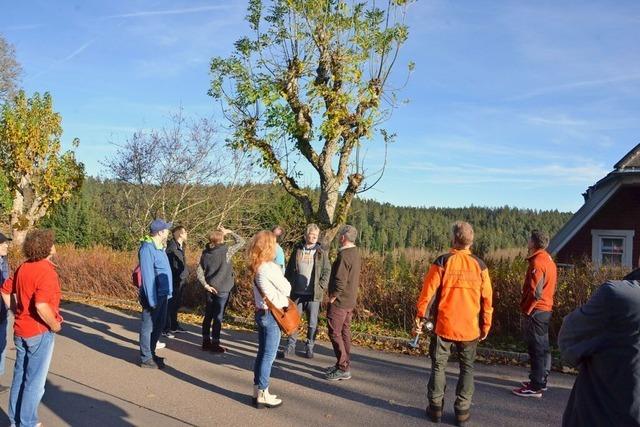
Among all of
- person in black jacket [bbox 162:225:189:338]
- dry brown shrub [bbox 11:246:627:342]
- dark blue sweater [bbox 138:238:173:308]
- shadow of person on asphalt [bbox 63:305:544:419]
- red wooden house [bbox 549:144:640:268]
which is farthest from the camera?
red wooden house [bbox 549:144:640:268]

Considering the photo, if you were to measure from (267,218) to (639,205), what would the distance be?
44.6 ft

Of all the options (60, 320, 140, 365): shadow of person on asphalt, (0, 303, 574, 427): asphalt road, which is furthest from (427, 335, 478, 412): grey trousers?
(60, 320, 140, 365): shadow of person on asphalt

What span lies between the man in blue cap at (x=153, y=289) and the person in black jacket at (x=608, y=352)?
578cm

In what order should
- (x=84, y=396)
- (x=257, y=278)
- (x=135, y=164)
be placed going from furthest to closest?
(x=135, y=164) < (x=84, y=396) < (x=257, y=278)

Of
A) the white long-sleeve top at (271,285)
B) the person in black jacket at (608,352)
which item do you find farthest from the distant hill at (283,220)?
the person in black jacket at (608,352)

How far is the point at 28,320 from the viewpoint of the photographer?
4.89 m

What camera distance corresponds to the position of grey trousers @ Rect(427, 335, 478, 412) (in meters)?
5.49

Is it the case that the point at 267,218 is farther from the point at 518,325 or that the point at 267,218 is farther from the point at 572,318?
the point at 572,318

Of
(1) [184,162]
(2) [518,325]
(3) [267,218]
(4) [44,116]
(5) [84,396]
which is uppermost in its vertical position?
(4) [44,116]

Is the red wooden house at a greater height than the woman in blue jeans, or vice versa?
the red wooden house

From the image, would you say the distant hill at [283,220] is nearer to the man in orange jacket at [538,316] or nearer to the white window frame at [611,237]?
the man in orange jacket at [538,316]

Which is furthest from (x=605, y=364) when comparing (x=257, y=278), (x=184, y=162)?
(x=184, y=162)

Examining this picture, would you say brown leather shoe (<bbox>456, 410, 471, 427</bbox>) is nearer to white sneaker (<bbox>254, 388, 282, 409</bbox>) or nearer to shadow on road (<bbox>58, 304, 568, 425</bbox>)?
shadow on road (<bbox>58, 304, 568, 425</bbox>)

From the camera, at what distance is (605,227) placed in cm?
1597
